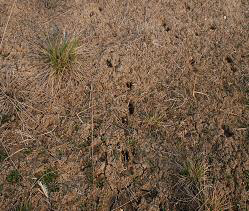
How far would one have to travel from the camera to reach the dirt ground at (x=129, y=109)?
201cm

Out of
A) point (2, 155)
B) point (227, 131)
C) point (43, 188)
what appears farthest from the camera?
point (227, 131)

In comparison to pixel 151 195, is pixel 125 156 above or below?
above

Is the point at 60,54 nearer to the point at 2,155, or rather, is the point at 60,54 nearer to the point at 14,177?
the point at 2,155

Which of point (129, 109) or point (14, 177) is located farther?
point (129, 109)

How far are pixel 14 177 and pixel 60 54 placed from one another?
100 cm

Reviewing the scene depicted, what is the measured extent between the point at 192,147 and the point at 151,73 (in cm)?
74

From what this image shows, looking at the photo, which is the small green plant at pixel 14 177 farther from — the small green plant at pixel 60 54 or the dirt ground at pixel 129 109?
the small green plant at pixel 60 54

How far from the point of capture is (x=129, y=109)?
2410 millimetres

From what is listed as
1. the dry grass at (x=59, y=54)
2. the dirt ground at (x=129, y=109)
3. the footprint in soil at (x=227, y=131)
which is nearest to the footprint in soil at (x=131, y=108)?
the dirt ground at (x=129, y=109)

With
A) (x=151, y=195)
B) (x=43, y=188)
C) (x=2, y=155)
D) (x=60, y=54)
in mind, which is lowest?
(x=151, y=195)

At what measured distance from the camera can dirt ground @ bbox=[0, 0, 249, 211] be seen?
2.01 meters

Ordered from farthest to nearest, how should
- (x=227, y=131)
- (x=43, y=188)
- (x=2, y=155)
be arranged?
1. (x=227, y=131)
2. (x=2, y=155)
3. (x=43, y=188)

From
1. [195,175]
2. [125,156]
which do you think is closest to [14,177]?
[125,156]

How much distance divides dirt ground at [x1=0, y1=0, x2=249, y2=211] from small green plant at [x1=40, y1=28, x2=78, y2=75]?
81 millimetres
